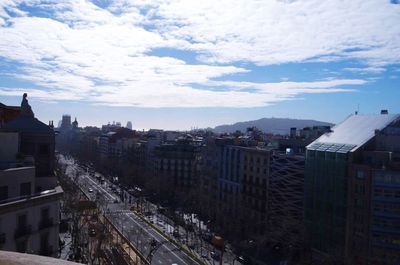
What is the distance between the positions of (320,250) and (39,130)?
2604 cm

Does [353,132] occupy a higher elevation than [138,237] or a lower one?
higher

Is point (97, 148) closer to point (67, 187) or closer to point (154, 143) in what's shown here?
point (154, 143)

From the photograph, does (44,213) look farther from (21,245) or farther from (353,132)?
(353,132)

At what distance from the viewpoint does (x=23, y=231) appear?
68.7 feet

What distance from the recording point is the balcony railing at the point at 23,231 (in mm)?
20656

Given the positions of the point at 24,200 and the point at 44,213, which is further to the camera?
the point at 44,213

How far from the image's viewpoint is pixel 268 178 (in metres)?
50.8

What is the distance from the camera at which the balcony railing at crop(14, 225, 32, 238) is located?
20.7 metres

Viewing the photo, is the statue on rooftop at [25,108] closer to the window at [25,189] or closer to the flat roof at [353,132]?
the window at [25,189]

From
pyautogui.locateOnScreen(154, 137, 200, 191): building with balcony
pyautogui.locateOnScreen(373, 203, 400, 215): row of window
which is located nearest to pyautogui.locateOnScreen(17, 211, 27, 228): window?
pyautogui.locateOnScreen(373, 203, 400, 215): row of window

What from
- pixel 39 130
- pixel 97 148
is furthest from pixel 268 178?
A: pixel 97 148

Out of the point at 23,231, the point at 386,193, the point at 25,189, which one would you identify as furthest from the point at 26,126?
the point at 386,193

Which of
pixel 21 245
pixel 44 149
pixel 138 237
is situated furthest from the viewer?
pixel 138 237

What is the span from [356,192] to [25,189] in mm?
25625
